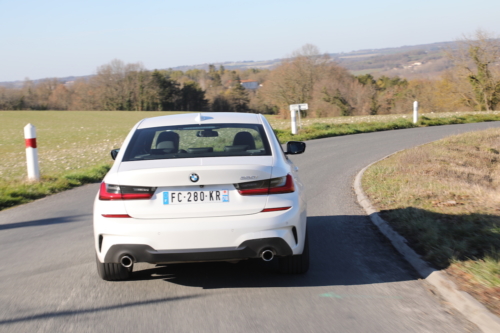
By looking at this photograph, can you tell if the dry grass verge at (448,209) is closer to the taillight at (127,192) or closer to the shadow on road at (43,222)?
the taillight at (127,192)

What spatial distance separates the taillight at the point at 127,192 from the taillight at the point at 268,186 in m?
0.69

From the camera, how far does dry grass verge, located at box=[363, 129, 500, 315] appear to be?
15.3 feet

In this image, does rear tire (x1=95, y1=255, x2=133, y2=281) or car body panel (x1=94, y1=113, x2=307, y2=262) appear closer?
car body panel (x1=94, y1=113, x2=307, y2=262)

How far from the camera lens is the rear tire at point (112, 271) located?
475 cm

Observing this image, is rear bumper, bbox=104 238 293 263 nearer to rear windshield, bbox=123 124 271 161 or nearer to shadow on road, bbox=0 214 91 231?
rear windshield, bbox=123 124 271 161

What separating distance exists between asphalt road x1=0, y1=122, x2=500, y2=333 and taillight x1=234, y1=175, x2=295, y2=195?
0.86m

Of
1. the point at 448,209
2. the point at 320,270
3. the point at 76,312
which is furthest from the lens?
the point at 448,209

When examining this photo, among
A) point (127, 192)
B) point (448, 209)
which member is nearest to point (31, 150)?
point (127, 192)

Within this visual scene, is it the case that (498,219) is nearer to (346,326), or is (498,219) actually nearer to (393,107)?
(346,326)

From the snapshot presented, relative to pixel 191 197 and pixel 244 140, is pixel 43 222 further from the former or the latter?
pixel 191 197

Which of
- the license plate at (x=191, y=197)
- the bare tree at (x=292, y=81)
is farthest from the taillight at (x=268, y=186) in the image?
the bare tree at (x=292, y=81)

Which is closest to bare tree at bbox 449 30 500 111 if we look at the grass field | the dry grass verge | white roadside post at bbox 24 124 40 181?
the grass field

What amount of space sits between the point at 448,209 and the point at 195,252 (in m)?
4.60

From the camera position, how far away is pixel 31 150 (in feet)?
36.3
